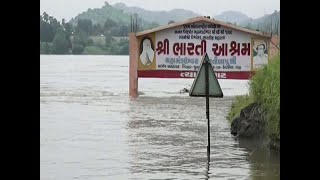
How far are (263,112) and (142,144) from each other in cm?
253

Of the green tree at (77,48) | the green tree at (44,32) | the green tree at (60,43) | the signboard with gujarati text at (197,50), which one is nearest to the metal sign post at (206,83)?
the green tree at (44,32)

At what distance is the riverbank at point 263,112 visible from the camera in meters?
11.5

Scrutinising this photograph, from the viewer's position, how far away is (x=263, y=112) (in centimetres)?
1270

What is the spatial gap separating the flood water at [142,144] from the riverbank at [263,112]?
30cm

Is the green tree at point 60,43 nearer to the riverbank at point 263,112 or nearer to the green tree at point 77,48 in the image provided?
the green tree at point 77,48

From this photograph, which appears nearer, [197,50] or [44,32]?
[44,32]

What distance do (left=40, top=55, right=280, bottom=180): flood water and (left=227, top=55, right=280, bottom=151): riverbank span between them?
30cm

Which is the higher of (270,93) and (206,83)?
(206,83)

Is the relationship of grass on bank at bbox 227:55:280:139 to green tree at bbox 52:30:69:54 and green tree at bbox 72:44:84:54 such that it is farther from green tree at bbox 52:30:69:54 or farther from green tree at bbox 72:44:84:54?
green tree at bbox 72:44:84:54

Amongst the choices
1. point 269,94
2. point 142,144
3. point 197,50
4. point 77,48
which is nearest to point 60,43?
point 77,48

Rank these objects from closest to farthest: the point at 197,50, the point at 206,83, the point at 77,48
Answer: the point at 206,83, the point at 197,50, the point at 77,48

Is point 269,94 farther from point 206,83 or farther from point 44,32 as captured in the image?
point 44,32

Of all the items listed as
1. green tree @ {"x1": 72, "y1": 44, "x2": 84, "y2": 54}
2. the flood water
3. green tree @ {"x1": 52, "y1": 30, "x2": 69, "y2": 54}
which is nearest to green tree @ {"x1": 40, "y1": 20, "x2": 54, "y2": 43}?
the flood water
